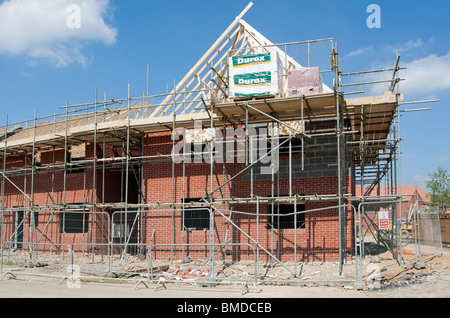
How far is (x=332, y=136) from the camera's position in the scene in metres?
16.0

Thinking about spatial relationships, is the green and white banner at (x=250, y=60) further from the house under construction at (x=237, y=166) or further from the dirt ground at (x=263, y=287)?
the dirt ground at (x=263, y=287)

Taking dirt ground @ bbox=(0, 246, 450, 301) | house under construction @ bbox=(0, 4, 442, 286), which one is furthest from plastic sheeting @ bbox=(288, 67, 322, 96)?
dirt ground @ bbox=(0, 246, 450, 301)

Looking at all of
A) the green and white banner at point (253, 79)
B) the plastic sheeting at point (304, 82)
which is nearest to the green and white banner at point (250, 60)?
the green and white banner at point (253, 79)

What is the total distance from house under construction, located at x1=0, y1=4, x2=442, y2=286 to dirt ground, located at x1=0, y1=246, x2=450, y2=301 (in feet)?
3.26

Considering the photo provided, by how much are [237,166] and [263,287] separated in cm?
604

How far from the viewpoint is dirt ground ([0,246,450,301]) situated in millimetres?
10953

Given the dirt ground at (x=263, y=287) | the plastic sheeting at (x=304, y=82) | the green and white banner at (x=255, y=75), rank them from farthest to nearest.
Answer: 1. the green and white banner at (x=255, y=75)
2. the plastic sheeting at (x=304, y=82)
3. the dirt ground at (x=263, y=287)

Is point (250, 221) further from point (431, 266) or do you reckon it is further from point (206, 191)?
point (431, 266)

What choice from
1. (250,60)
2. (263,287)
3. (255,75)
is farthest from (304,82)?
(263,287)

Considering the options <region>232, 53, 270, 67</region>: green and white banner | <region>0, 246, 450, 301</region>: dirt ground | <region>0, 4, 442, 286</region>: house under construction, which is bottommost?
<region>0, 246, 450, 301</region>: dirt ground

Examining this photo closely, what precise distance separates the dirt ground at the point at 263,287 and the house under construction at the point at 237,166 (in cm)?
99

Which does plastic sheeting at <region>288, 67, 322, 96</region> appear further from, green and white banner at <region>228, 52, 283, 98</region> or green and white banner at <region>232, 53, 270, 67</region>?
green and white banner at <region>232, 53, 270, 67</region>

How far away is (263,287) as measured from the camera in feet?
39.9

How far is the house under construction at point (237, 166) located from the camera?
1508cm
